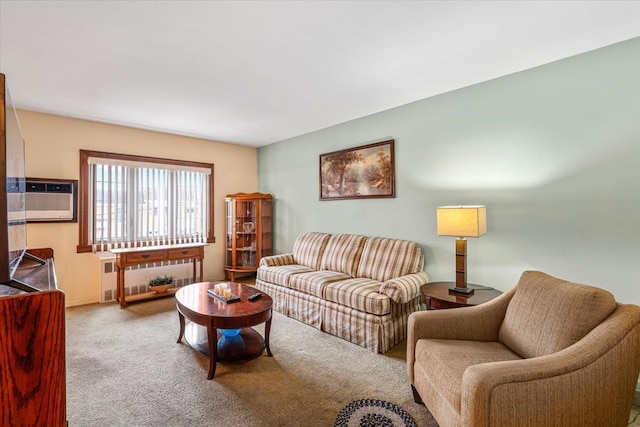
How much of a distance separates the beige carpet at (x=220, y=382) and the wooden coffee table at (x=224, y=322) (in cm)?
10

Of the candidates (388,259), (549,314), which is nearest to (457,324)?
(549,314)

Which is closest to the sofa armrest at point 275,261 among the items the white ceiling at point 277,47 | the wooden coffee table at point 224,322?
the wooden coffee table at point 224,322

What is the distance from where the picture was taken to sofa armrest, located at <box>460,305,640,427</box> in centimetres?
124

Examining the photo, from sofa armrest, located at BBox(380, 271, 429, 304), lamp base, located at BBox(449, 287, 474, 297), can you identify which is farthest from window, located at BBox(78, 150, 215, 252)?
lamp base, located at BBox(449, 287, 474, 297)

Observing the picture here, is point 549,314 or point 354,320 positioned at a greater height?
point 549,314

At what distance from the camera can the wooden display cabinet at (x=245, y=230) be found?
5.05 meters

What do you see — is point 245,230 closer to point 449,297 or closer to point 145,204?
point 145,204

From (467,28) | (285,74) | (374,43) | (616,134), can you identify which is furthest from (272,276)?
(616,134)

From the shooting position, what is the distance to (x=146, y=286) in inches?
176

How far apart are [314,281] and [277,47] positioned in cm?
230

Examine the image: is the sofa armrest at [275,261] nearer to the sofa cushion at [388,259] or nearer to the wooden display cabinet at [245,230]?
the wooden display cabinet at [245,230]

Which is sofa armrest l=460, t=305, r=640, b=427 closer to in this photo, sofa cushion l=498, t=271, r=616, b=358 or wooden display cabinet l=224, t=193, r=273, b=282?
sofa cushion l=498, t=271, r=616, b=358

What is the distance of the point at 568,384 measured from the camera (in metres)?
1.28

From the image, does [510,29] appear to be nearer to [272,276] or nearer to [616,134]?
[616,134]
